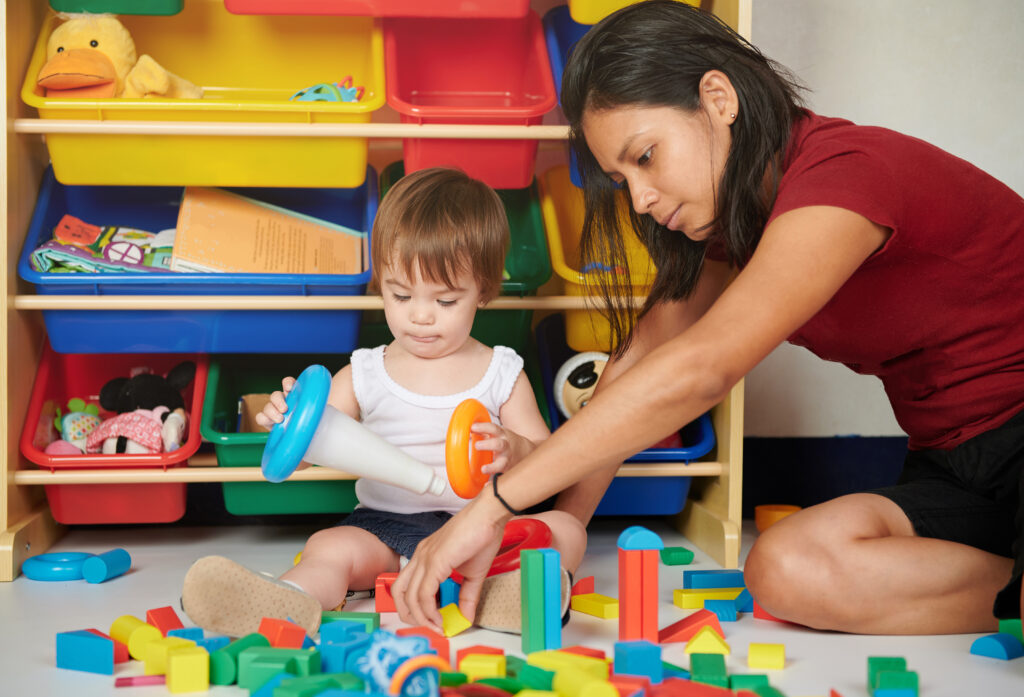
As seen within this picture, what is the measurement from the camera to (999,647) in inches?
39.4

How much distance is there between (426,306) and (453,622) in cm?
43

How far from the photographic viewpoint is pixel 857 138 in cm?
103

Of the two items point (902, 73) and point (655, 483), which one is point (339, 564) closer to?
point (655, 483)

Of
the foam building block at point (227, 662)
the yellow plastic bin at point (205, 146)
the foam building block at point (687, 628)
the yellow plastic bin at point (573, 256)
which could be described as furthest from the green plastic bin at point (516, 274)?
the foam building block at point (227, 662)

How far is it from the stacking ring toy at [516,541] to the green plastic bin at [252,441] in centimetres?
41

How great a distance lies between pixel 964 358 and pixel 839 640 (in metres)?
0.35

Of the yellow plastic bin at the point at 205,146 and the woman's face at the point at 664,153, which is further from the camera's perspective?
the yellow plastic bin at the point at 205,146

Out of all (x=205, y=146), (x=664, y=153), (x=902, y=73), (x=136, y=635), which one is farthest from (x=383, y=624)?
(x=902, y=73)

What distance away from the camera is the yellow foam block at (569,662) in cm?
88

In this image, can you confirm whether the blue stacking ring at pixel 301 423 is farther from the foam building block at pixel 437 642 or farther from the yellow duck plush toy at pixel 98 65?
the yellow duck plush toy at pixel 98 65

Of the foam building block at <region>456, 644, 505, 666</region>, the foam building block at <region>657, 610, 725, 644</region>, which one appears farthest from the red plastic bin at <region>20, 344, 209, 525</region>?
the foam building block at <region>657, 610, 725, 644</region>

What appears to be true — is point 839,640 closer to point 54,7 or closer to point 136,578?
point 136,578

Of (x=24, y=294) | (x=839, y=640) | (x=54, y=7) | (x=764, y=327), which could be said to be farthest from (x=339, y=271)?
(x=839, y=640)

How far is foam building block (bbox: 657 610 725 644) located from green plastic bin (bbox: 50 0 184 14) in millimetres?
1134
